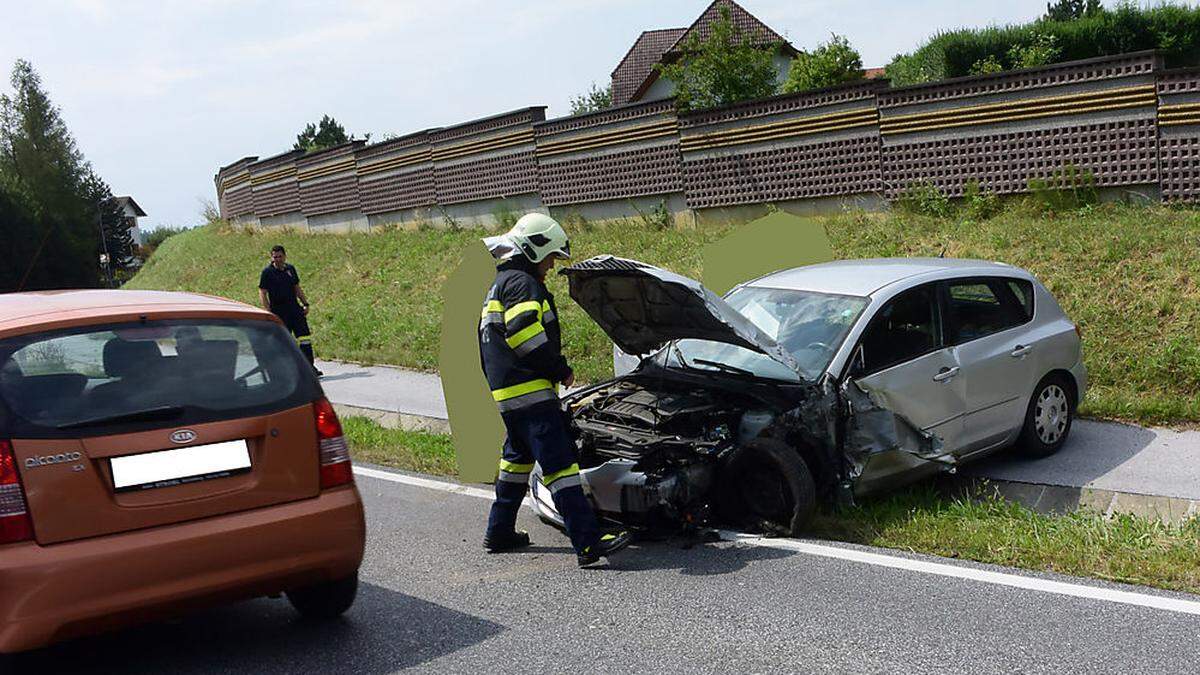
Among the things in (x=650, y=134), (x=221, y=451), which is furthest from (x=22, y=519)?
(x=650, y=134)

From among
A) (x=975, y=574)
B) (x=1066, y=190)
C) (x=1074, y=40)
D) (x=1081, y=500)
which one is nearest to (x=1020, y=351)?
(x=1081, y=500)

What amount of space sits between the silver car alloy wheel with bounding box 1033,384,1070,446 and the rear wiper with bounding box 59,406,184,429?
5.63 metres

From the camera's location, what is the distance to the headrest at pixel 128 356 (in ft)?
14.7

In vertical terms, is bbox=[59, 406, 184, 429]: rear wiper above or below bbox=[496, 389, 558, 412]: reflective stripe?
above

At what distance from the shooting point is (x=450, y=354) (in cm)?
760

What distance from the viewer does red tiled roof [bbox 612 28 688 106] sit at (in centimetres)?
5600

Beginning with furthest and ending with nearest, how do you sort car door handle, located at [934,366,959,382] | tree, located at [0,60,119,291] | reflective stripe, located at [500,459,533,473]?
tree, located at [0,60,119,291]
car door handle, located at [934,366,959,382]
reflective stripe, located at [500,459,533,473]

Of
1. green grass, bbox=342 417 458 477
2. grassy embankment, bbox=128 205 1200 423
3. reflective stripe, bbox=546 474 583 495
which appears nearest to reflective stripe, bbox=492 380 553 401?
reflective stripe, bbox=546 474 583 495

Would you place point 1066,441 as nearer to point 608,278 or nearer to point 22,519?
point 608,278

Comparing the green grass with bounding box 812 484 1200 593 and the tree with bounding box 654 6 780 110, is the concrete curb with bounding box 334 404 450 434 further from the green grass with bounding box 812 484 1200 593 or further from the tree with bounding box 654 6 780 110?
the tree with bounding box 654 6 780 110

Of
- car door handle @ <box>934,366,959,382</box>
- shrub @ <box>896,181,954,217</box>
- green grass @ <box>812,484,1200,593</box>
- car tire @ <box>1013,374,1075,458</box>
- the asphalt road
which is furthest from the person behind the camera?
shrub @ <box>896,181,954,217</box>

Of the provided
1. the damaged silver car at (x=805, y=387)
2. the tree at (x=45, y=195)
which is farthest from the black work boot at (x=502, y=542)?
the tree at (x=45, y=195)

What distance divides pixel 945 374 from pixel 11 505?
519cm

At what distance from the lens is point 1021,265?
11.0m
